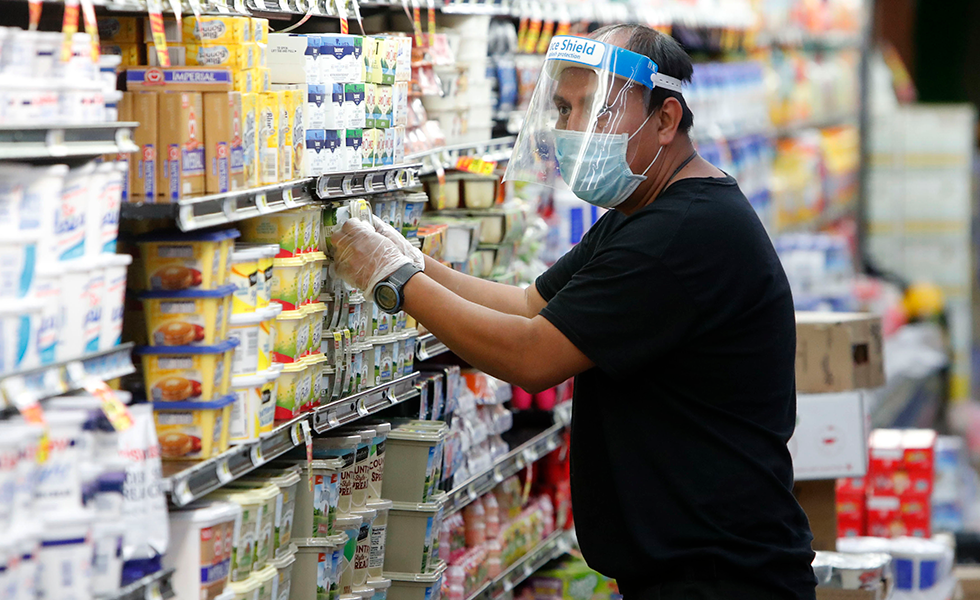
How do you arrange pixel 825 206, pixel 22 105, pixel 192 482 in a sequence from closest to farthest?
pixel 22 105 < pixel 192 482 < pixel 825 206

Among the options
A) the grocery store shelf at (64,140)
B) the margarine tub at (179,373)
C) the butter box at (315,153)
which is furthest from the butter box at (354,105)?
Answer: the grocery store shelf at (64,140)

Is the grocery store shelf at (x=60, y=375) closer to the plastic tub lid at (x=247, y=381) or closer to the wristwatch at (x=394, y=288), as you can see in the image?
the plastic tub lid at (x=247, y=381)

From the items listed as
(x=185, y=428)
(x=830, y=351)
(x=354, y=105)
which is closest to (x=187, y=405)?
(x=185, y=428)

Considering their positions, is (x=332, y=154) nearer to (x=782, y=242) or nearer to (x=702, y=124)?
(x=702, y=124)

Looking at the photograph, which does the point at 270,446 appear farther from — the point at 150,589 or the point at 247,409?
the point at 150,589

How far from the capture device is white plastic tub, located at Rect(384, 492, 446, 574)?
3.63 metres

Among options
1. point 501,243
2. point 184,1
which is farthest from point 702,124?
point 184,1

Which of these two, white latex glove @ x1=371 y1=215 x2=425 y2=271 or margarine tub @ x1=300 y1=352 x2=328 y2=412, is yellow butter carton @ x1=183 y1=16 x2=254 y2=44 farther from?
margarine tub @ x1=300 y1=352 x2=328 y2=412

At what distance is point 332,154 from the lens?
3150 millimetres

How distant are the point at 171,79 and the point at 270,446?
33.5 inches

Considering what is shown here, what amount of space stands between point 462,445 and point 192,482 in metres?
1.75

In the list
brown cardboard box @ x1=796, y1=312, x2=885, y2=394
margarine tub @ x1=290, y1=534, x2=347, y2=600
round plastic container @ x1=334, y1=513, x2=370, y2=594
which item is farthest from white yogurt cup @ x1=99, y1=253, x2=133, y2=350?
brown cardboard box @ x1=796, y1=312, x2=885, y2=394

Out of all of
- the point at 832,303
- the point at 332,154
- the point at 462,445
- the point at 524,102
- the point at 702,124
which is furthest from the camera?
the point at 832,303

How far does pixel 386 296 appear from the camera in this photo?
2.88 meters
